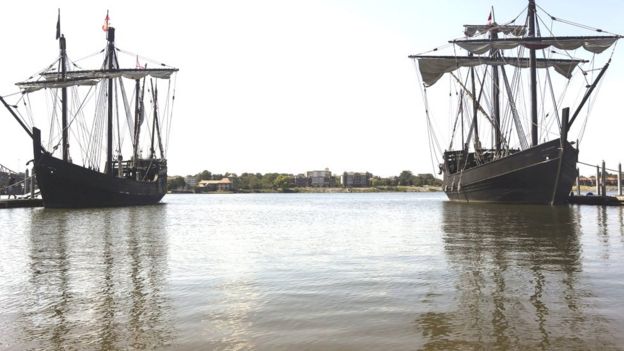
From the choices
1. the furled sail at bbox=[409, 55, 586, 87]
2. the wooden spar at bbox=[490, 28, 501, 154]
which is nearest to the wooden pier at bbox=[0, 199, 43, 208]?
the furled sail at bbox=[409, 55, 586, 87]

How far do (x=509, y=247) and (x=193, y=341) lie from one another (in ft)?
40.9

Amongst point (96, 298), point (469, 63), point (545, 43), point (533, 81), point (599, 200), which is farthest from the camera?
point (469, 63)

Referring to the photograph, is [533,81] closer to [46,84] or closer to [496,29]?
[496,29]

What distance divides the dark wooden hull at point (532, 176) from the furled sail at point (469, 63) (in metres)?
10.8

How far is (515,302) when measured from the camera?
27.5ft

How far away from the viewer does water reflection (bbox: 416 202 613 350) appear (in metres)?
6.39

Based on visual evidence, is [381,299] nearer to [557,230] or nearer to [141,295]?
[141,295]

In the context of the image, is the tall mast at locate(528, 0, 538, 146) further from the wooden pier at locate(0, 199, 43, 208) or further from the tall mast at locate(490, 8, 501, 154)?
the wooden pier at locate(0, 199, 43, 208)

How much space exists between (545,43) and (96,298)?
4518cm

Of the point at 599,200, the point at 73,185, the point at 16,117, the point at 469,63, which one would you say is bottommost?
the point at 599,200

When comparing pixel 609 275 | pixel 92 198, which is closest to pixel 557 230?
pixel 609 275

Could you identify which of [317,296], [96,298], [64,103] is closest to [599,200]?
[317,296]

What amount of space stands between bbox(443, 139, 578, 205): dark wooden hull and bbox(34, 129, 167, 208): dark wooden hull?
121 feet

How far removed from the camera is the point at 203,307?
332 inches
